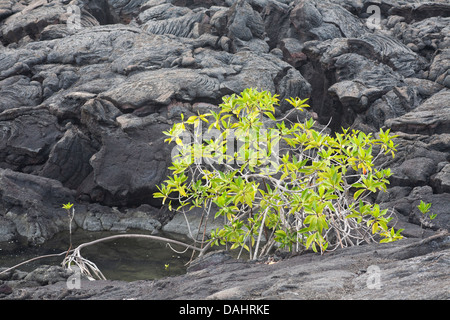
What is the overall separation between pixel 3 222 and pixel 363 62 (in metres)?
12.2

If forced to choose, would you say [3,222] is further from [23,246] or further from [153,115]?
[153,115]

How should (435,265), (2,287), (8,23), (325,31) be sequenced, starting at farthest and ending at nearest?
1. (8,23)
2. (325,31)
3. (2,287)
4. (435,265)

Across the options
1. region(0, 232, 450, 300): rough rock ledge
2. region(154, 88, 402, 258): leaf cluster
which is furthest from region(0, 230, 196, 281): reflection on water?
region(0, 232, 450, 300): rough rock ledge

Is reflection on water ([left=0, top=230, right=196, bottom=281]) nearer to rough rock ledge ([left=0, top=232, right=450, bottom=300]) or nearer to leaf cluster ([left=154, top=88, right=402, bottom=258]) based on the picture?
leaf cluster ([left=154, top=88, right=402, bottom=258])

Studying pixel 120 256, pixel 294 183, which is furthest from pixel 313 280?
pixel 120 256

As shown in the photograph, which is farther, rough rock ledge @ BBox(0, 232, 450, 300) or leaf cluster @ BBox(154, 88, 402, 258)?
leaf cluster @ BBox(154, 88, 402, 258)

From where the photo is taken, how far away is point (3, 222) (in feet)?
40.6

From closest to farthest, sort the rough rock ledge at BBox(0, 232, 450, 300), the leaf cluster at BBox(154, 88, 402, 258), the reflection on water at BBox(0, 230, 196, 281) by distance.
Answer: the rough rock ledge at BBox(0, 232, 450, 300) → the leaf cluster at BBox(154, 88, 402, 258) → the reflection on water at BBox(0, 230, 196, 281)

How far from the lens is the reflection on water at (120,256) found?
31.7 feet

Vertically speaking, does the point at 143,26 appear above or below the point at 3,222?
above

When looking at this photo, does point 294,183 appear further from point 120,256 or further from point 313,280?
point 120,256

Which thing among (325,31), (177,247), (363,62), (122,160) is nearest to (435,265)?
(177,247)

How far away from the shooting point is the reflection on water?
9668 millimetres

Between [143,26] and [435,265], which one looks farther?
[143,26]
